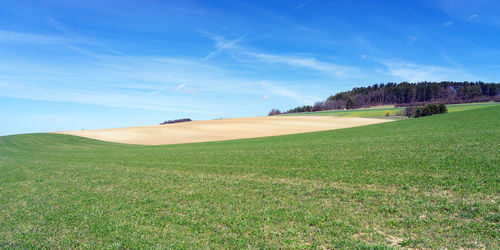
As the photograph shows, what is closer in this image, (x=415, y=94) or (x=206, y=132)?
(x=206, y=132)

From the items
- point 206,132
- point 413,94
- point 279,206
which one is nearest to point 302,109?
point 413,94

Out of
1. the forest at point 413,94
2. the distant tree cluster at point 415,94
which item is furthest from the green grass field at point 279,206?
the distant tree cluster at point 415,94

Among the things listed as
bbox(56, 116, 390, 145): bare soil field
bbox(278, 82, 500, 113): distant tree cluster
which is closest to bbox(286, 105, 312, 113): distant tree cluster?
bbox(278, 82, 500, 113): distant tree cluster

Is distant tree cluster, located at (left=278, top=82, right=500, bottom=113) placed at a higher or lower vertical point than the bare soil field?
higher

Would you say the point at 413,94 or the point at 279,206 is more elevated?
the point at 413,94

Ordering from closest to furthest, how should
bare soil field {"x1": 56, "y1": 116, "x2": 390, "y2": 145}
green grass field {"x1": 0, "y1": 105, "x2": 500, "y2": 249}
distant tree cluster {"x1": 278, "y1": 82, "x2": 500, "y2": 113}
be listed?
green grass field {"x1": 0, "y1": 105, "x2": 500, "y2": 249}
bare soil field {"x1": 56, "y1": 116, "x2": 390, "y2": 145}
distant tree cluster {"x1": 278, "y1": 82, "x2": 500, "y2": 113}

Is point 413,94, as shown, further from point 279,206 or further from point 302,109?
point 279,206

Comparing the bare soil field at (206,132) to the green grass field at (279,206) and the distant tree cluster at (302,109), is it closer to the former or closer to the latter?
the green grass field at (279,206)

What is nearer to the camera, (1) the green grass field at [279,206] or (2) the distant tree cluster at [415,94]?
(1) the green grass field at [279,206]

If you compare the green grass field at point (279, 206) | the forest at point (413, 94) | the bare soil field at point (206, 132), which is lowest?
the green grass field at point (279, 206)

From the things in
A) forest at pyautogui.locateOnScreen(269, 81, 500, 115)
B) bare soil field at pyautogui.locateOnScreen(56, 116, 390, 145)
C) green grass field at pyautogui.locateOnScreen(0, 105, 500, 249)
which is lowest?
green grass field at pyautogui.locateOnScreen(0, 105, 500, 249)

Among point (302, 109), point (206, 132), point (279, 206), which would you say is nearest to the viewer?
point (279, 206)

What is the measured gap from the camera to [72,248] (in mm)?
5641

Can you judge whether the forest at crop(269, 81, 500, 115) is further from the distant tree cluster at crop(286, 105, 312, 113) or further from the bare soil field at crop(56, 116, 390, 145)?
the bare soil field at crop(56, 116, 390, 145)
